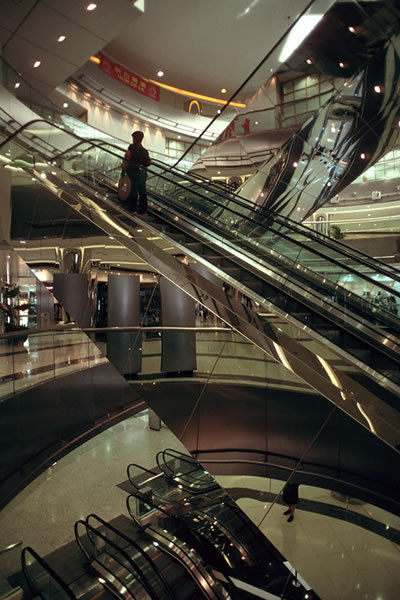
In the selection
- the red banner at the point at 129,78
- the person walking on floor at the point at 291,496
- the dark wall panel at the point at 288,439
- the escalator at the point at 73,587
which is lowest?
the escalator at the point at 73,587

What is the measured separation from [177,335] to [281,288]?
4.54 ft

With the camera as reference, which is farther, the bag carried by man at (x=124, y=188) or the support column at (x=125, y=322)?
the bag carried by man at (x=124, y=188)

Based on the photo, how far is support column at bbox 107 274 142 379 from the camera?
13.1 feet

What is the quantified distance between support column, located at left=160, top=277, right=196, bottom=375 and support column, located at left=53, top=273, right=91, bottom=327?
3.81ft

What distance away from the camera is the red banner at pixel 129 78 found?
1933 cm

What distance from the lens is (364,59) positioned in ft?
26.5

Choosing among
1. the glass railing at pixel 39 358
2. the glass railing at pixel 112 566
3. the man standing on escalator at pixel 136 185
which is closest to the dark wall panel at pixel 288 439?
the glass railing at pixel 112 566

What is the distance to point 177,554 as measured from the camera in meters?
5.01

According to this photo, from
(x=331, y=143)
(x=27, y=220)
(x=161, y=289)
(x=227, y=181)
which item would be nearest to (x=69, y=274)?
(x=161, y=289)

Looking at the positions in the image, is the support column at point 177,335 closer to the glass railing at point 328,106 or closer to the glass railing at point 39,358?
the glass railing at point 39,358

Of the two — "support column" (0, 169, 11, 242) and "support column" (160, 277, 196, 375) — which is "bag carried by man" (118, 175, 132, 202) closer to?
"support column" (160, 277, 196, 375)

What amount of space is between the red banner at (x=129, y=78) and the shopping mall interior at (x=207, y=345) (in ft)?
17.8

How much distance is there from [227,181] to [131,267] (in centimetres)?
979

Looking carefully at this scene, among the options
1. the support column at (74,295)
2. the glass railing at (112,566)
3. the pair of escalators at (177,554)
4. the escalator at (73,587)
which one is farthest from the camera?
the escalator at (73,587)
